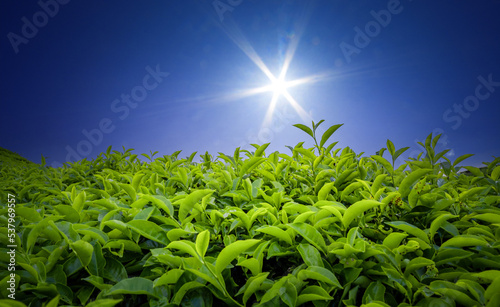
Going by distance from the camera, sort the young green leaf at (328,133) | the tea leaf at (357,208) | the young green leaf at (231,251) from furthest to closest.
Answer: the young green leaf at (328,133)
the tea leaf at (357,208)
the young green leaf at (231,251)

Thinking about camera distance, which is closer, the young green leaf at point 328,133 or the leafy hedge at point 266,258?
the leafy hedge at point 266,258

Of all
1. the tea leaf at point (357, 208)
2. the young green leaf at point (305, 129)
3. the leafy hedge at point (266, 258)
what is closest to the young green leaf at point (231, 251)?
the leafy hedge at point (266, 258)

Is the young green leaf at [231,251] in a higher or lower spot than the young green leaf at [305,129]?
lower

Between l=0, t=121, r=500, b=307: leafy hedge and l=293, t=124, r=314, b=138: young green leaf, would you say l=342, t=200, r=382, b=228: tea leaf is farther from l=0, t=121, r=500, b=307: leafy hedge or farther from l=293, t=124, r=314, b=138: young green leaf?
l=293, t=124, r=314, b=138: young green leaf

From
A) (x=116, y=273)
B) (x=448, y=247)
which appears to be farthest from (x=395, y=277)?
(x=116, y=273)

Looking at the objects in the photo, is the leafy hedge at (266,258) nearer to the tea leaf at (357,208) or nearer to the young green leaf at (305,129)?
the tea leaf at (357,208)

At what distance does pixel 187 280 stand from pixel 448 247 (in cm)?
129

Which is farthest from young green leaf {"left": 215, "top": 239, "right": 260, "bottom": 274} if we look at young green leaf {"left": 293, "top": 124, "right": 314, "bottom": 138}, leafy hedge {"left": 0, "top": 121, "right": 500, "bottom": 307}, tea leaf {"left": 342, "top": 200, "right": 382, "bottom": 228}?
young green leaf {"left": 293, "top": 124, "right": 314, "bottom": 138}

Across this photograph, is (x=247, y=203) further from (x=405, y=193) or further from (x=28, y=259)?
(x=28, y=259)

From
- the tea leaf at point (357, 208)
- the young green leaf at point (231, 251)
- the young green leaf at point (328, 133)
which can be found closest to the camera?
the young green leaf at point (231, 251)

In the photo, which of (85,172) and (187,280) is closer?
(187,280)

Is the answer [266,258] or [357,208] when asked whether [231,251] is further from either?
[357,208]

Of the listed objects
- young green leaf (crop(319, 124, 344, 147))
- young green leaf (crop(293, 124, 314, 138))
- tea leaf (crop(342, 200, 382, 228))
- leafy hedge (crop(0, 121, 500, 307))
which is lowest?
leafy hedge (crop(0, 121, 500, 307))

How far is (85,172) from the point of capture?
3.45 metres
